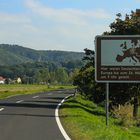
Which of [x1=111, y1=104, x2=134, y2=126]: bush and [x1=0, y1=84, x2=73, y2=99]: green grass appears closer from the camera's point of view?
[x1=111, y1=104, x2=134, y2=126]: bush

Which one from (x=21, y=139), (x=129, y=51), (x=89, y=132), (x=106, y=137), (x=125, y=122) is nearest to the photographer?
(x=21, y=139)

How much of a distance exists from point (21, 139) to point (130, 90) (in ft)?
72.5

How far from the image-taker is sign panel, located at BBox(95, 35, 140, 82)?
20062 millimetres

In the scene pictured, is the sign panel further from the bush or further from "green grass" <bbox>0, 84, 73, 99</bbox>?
"green grass" <bbox>0, 84, 73, 99</bbox>

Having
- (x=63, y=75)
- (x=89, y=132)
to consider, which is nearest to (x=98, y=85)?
(x=89, y=132)

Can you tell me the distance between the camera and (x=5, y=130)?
650 inches

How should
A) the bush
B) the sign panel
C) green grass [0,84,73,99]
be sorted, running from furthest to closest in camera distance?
green grass [0,84,73,99], the bush, the sign panel

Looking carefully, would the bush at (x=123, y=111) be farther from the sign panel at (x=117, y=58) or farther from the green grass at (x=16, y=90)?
the green grass at (x=16, y=90)

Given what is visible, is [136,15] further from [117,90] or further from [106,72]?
[106,72]

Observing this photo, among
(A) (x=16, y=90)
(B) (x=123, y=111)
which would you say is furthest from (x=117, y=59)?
(A) (x=16, y=90)

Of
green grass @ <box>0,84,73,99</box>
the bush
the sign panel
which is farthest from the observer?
green grass @ <box>0,84,73,99</box>

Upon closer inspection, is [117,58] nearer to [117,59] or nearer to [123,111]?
[117,59]

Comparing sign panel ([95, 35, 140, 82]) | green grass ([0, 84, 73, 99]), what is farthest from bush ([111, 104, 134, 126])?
green grass ([0, 84, 73, 99])

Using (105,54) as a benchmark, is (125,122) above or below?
below
